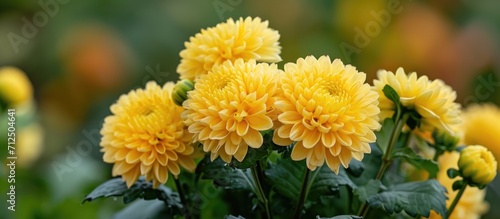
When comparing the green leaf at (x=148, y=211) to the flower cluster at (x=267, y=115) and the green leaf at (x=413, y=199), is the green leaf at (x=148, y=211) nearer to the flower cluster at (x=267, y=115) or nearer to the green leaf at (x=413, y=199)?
the flower cluster at (x=267, y=115)

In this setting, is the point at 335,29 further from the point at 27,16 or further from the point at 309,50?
the point at 27,16

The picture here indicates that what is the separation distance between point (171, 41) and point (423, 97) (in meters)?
1.32

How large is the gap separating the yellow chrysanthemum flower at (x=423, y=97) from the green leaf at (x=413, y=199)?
6cm

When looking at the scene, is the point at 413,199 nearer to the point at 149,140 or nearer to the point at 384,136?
the point at 384,136

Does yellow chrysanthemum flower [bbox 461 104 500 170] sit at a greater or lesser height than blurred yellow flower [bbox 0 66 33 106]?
lesser

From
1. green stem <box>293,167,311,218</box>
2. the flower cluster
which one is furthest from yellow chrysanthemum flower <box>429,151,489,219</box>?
green stem <box>293,167,311,218</box>

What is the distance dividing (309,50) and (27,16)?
81 cm

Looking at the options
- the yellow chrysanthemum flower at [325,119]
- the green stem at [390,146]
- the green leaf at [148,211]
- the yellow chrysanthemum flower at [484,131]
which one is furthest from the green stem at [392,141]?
the yellow chrysanthemum flower at [484,131]

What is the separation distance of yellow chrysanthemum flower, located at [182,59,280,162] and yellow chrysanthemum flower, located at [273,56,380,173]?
0.01m

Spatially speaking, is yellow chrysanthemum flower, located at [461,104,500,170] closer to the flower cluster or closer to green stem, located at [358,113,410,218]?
the flower cluster

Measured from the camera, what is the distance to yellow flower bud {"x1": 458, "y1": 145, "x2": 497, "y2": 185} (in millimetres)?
714

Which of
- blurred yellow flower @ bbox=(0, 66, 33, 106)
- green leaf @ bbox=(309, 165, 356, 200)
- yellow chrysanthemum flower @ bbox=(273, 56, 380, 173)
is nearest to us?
yellow chrysanthemum flower @ bbox=(273, 56, 380, 173)

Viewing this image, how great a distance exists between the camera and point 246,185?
67 centimetres

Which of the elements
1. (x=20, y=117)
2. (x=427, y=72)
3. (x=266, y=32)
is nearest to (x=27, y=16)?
(x=20, y=117)
